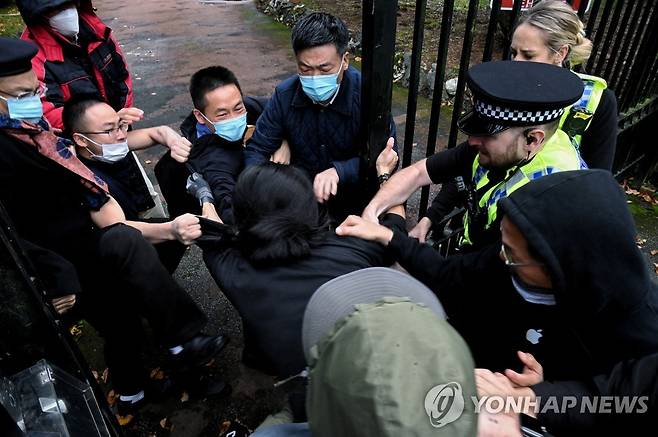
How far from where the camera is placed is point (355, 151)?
267 centimetres

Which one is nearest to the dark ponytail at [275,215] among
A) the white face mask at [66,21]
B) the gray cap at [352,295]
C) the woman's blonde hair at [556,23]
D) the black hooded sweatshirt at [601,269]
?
the gray cap at [352,295]

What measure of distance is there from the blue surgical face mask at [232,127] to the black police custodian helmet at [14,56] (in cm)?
87

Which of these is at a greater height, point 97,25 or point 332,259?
point 97,25

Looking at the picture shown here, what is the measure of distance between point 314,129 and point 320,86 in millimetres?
280

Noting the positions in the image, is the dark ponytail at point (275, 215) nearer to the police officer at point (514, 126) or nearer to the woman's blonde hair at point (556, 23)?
the police officer at point (514, 126)

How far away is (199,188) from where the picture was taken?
2484mm

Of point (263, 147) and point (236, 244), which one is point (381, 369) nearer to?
point (236, 244)

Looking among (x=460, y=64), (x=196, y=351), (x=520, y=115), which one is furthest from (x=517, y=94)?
(x=196, y=351)

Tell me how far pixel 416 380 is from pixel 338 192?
5.95 ft

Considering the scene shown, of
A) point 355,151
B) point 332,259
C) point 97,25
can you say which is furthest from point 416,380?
point 97,25

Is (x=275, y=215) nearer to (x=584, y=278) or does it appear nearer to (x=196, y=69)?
(x=584, y=278)

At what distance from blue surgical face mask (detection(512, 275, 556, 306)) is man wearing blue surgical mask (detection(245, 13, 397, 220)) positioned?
96cm

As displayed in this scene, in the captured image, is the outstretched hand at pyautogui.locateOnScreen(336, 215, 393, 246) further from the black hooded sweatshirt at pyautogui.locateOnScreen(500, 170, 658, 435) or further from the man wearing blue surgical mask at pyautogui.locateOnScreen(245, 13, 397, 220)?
the black hooded sweatshirt at pyautogui.locateOnScreen(500, 170, 658, 435)

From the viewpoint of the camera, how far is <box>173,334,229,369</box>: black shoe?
2430 mm
